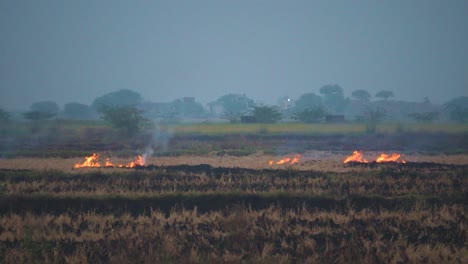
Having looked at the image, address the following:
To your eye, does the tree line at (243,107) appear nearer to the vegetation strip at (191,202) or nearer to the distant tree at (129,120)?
the distant tree at (129,120)

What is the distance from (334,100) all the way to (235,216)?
12504 centimetres

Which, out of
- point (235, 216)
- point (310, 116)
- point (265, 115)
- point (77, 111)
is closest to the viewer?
point (235, 216)

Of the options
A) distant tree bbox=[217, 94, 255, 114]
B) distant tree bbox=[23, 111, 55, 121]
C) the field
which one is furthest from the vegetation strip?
distant tree bbox=[217, 94, 255, 114]

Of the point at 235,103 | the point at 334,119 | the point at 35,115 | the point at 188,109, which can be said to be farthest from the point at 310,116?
the point at 188,109

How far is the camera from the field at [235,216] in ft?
32.3

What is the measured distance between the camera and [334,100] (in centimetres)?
13275

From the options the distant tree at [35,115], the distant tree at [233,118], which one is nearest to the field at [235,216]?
the distant tree at [233,118]

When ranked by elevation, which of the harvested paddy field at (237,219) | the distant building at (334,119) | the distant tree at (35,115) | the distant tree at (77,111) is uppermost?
the distant tree at (77,111)

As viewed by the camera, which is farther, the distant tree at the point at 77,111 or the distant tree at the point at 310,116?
the distant tree at the point at 77,111

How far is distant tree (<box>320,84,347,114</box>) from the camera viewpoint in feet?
423

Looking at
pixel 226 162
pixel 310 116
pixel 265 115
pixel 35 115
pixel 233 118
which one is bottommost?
pixel 226 162

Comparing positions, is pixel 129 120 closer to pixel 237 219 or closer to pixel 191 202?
pixel 191 202

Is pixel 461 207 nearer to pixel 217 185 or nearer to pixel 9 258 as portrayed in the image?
pixel 217 185

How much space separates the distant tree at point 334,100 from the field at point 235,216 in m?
107
